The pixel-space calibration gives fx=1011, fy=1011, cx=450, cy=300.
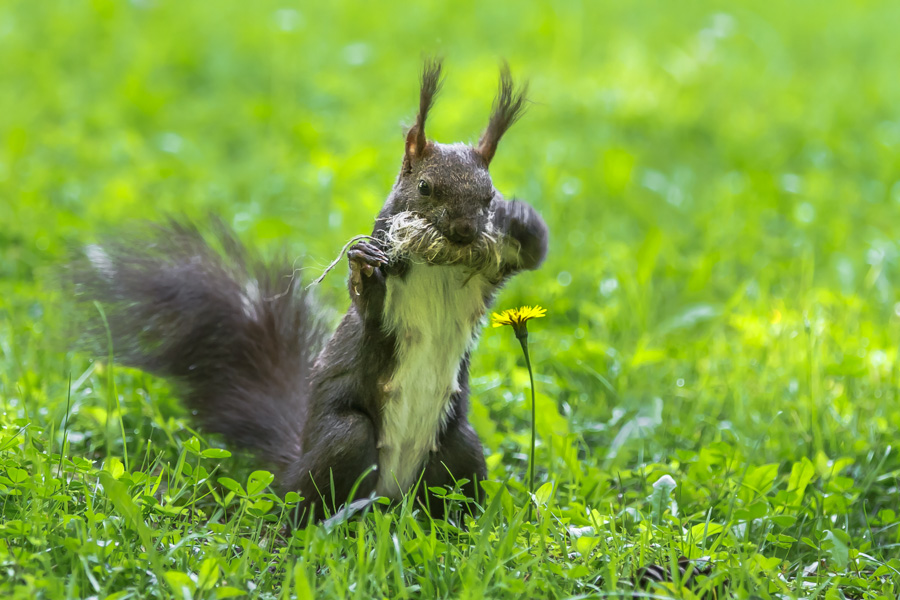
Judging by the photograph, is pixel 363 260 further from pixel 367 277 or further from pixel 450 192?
pixel 450 192

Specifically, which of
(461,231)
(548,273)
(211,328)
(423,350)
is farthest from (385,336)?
(548,273)

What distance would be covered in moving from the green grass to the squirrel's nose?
1.79 ft

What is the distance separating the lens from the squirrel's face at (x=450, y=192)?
214cm

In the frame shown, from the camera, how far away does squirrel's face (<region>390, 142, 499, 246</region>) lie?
7.04ft

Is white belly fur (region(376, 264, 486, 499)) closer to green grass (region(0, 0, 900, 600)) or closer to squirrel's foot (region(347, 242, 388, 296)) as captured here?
squirrel's foot (region(347, 242, 388, 296))

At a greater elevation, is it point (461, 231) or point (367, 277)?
point (461, 231)

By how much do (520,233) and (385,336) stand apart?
383 mm

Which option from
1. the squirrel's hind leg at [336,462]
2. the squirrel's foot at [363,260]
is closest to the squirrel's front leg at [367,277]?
the squirrel's foot at [363,260]

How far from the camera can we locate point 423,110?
2.22 meters

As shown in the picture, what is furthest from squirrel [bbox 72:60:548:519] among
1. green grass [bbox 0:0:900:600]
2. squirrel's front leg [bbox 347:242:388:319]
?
green grass [bbox 0:0:900:600]

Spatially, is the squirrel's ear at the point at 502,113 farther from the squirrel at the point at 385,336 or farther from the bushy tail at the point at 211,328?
the bushy tail at the point at 211,328

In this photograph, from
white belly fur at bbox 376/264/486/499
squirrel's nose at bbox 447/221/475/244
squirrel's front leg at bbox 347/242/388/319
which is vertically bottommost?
white belly fur at bbox 376/264/486/499

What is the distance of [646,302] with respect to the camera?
143 inches

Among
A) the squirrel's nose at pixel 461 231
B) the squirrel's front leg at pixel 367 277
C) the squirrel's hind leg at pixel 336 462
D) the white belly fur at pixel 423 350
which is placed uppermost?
the squirrel's nose at pixel 461 231
